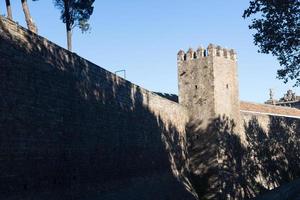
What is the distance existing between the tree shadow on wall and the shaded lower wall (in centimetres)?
281

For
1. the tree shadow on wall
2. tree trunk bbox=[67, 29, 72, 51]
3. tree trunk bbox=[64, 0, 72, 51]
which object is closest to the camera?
the tree shadow on wall

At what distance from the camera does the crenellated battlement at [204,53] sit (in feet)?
65.1

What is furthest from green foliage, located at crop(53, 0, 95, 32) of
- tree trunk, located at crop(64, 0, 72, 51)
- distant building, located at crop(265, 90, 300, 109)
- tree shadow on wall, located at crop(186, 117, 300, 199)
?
distant building, located at crop(265, 90, 300, 109)

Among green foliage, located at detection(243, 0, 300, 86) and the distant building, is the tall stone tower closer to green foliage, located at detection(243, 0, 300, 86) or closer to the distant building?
green foliage, located at detection(243, 0, 300, 86)

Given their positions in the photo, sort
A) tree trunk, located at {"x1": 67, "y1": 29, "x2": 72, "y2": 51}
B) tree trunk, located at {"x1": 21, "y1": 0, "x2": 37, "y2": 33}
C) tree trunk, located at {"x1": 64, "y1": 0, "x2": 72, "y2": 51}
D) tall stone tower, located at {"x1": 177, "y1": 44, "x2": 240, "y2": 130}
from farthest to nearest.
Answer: tree trunk, located at {"x1": 64, "y1": 0, "x2": 72, "y2": 51} → tree trunk, located at {"x1": 67, "y1": 29, "x2": 72, "y2": 51} → tree trunk, located at {"x1": 21, "y1": 0, "x2": 37, "y2": 33} → tall stone tower, located at {"x1": 177, "y1": 44, "x2": 240, "y2": 130}

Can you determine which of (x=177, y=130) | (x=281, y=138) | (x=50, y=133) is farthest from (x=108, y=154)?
(x=281, y=138)

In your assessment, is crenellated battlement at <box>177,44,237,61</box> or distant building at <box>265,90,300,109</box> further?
distant building at <box>265,90,300,109</box>

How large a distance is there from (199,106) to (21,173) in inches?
470

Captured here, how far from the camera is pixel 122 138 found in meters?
13.4

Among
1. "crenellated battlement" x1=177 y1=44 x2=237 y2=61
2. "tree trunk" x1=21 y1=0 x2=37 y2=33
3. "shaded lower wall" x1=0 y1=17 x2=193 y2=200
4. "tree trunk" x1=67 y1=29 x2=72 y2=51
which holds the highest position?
"tree trunk" x1=21 y1=0 x2=37 y2=33

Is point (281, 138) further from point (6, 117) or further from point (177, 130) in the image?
point (6, 117)

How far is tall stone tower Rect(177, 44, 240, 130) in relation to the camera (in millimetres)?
19375

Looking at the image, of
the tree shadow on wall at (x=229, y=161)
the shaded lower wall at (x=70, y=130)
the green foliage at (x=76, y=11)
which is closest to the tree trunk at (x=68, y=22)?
the green foliage at (x=76, y=11)

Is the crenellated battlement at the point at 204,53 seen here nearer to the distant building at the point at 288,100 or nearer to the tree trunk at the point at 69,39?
the tree trunk at the point at 69,39
